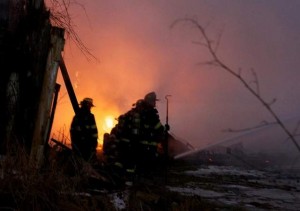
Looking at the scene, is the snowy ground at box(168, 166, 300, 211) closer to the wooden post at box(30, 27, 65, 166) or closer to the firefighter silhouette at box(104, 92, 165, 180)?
the firefighter silhouette at box(104, 92, 165, 180)

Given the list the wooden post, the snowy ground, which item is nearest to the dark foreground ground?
the snowy ground

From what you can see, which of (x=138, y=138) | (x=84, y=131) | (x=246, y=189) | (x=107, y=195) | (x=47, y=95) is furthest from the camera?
(x=84, y=131)

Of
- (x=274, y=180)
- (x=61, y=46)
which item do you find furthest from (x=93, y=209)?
(x=274, y=180)

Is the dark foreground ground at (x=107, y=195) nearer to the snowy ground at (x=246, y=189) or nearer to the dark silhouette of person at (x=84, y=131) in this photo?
the snowy ground at (x=246, y=189)

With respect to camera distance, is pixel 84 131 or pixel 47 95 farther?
pixel 84 131

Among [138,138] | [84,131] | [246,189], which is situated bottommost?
[246,189]

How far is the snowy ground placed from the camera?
6.93m

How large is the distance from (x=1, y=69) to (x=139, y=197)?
2.85 m

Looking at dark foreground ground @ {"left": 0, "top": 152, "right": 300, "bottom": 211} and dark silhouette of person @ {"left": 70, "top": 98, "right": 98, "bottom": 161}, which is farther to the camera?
dark silhouette of person @ {"left": 70, "top": 98, "right": 98, "bottom": 161}

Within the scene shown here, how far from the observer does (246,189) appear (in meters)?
8.63

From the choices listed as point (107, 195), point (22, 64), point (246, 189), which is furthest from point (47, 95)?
point (246, 189)

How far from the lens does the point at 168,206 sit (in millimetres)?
5648

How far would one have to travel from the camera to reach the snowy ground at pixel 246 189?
6.93 meters

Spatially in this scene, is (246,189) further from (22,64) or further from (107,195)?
(22,64)
